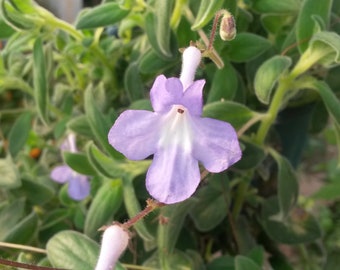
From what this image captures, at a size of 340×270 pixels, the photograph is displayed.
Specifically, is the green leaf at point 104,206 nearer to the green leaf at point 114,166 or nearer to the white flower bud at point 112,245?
the green leaf at point 114,166

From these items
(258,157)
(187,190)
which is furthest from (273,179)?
(187,190)

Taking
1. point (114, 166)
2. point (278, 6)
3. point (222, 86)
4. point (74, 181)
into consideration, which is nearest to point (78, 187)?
point (74, 181)

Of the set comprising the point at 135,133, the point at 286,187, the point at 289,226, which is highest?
→ the point at 135,133

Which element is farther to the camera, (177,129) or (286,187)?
(286,187)

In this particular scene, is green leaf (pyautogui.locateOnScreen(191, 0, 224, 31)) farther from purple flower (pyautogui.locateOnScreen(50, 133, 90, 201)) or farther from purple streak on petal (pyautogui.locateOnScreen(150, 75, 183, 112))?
purple flower (pyautogui.locateOnScreen(50, 133, 90, 201))

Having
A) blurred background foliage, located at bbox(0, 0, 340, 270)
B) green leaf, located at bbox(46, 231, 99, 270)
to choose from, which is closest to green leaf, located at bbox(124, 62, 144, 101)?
blurred background foliage, located at bbox(0, 0, 340, 270)

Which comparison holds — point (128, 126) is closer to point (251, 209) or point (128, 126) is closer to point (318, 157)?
point (251, 209)

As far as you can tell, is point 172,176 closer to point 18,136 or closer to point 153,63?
point 153,63
